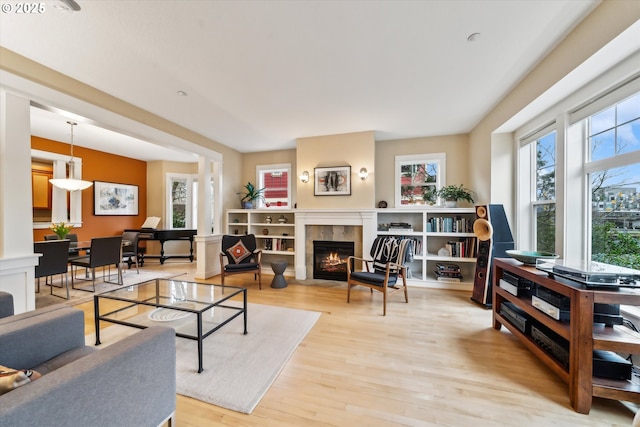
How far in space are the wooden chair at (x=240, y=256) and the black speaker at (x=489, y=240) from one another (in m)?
3.21

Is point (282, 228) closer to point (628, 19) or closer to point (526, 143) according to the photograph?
point (526, 143)

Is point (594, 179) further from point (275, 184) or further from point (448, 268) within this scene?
point (275, 184)

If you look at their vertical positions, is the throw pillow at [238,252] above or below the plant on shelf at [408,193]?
below

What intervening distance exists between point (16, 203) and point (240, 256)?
246 centimetres

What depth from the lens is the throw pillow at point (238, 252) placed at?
3982 millimetres

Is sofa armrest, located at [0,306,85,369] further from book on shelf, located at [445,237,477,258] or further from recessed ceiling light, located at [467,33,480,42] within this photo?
book on shelf, located at [445,237,477,258]

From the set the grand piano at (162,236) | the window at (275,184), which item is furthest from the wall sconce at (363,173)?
the grand piano at (162,236)

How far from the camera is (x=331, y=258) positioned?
442cm

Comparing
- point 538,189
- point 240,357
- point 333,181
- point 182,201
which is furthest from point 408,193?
point 182,201

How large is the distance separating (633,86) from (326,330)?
318cm

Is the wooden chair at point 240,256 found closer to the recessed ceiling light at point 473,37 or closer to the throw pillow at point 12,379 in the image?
the throw pillow at point 12,379

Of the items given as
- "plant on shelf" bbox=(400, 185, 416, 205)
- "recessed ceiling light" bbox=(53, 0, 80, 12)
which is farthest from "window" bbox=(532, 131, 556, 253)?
"recessed ceiling light" bbox=(53, 0, 80, 12)

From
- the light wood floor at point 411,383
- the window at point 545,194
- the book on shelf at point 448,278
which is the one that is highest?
the window at point 545,194

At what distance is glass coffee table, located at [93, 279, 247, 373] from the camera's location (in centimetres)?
213
